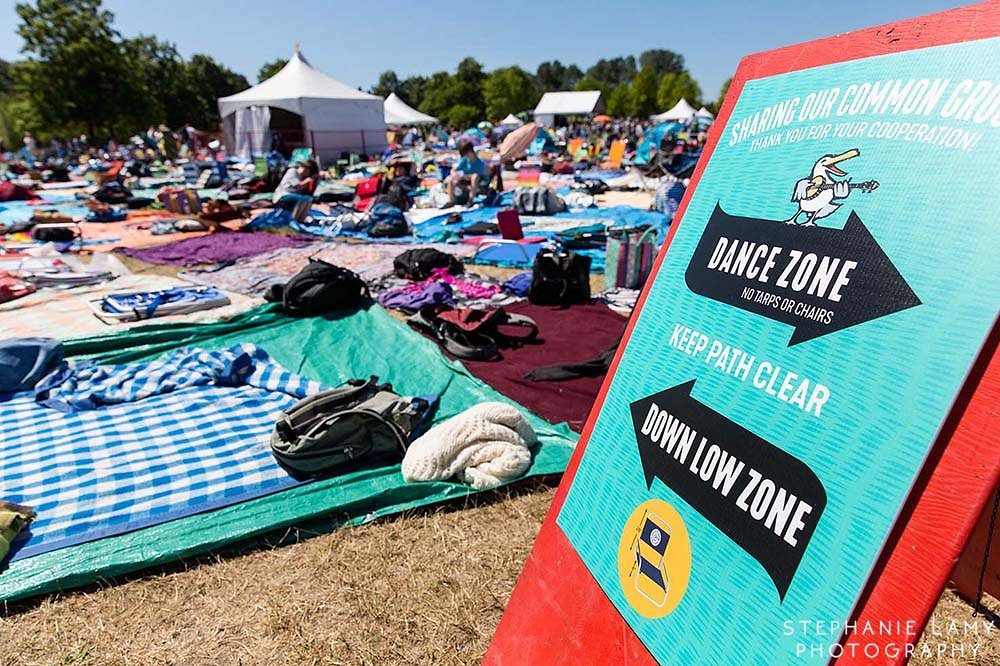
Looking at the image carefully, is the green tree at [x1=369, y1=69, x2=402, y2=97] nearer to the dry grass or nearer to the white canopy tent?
the white canopy tent

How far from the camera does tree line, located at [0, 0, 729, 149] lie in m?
30.9

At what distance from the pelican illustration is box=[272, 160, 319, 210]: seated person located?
10777mm

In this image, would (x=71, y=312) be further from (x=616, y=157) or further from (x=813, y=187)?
(x=616, y=157)

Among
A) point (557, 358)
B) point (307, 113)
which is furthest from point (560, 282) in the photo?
point (307, 113)

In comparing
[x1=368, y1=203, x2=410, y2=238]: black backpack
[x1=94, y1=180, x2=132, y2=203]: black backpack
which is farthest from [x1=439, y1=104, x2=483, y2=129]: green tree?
[x1=368, y1=203, x2=410, y2=238]: black backpack

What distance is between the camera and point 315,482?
297 cm

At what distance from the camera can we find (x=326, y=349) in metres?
4.86

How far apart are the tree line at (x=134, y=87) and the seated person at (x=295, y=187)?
26567mm

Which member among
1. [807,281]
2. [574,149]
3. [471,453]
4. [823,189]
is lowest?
[471,453]

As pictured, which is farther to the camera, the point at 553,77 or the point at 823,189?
the point at 553,77

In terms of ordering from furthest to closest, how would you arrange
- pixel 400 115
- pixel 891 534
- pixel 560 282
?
pixel 400 115 < pixel 560 282 < pixel 891 534

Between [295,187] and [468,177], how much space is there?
3.61 metres

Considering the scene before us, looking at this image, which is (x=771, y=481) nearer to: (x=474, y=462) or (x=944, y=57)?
(x=944, y=57)

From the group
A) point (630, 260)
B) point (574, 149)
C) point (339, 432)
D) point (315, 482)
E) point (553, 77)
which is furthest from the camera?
point (553, 77)
